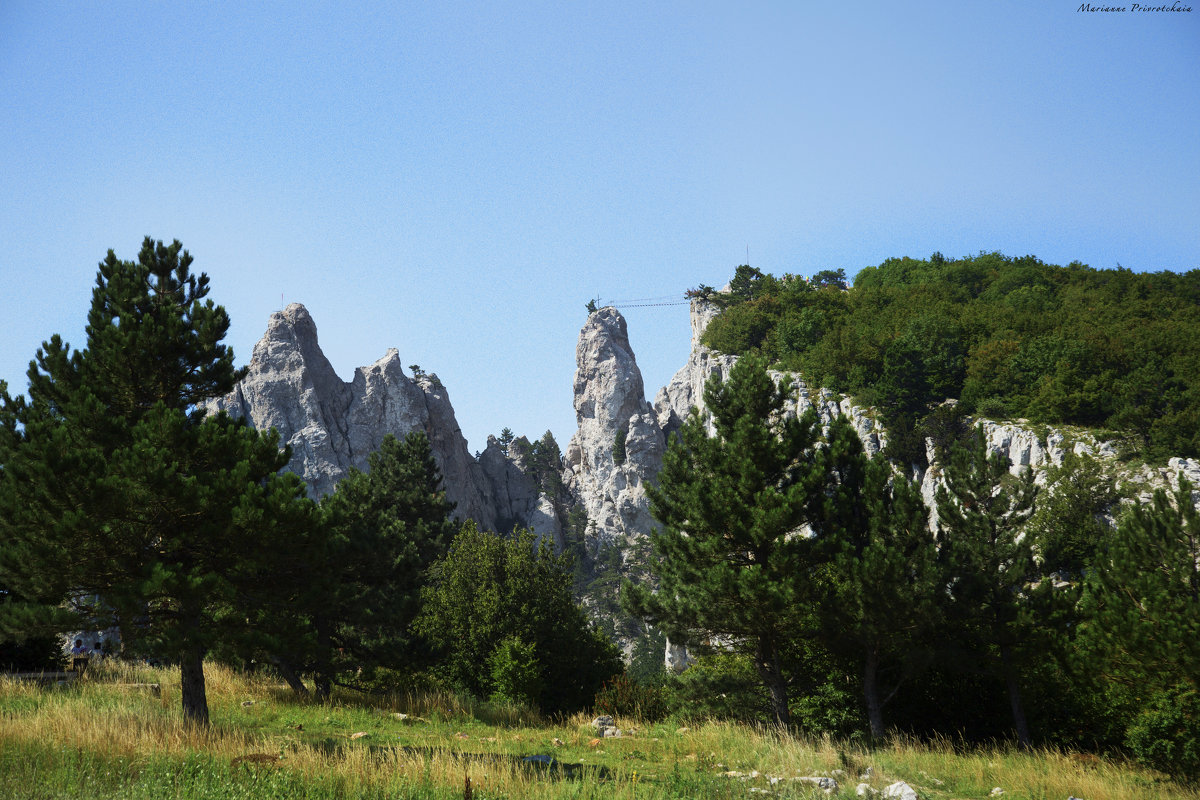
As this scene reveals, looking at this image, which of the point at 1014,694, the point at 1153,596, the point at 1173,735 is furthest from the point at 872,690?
the point at 1153,596

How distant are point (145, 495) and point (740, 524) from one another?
13333 millimetres

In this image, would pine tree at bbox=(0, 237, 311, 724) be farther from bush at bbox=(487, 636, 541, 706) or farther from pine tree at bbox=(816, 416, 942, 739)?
pine tree at bbox=(816, 416, 942, 739)

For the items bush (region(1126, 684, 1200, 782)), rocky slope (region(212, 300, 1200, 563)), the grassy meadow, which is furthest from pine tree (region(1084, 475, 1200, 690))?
rocky slope (region(212, 300, 1200, 563))

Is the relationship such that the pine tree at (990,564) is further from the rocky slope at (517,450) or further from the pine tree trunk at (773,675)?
the rocky slope at (517,450)

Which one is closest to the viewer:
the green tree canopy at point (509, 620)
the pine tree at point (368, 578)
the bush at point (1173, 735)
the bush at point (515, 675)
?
the bush at point (1173, 735)

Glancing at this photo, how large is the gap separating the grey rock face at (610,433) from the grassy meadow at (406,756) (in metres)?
79.7

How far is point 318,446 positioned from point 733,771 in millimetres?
81148

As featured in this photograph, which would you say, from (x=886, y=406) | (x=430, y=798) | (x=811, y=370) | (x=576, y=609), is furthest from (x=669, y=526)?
(x=811, y=370)

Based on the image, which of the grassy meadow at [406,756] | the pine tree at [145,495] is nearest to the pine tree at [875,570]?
the grassy meadow at [406,756]

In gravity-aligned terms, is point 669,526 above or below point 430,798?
above

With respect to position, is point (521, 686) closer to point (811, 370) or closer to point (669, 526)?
point (669, 526)

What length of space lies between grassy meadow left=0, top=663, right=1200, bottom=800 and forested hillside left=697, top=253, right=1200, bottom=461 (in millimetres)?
52190

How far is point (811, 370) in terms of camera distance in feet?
283

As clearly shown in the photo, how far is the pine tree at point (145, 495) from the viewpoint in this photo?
13211mm
